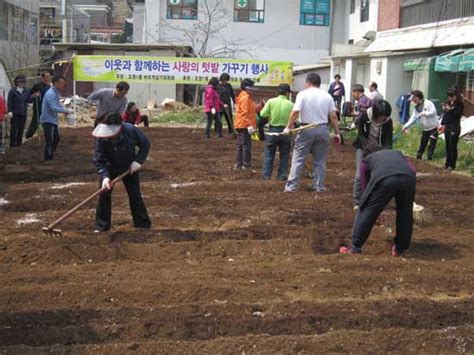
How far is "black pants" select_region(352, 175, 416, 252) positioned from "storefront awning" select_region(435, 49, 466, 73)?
12652mm

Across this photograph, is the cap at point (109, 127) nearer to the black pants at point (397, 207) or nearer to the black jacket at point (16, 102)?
the black pants at point (397, 207)

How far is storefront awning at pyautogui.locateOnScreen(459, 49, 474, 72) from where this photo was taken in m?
16.9

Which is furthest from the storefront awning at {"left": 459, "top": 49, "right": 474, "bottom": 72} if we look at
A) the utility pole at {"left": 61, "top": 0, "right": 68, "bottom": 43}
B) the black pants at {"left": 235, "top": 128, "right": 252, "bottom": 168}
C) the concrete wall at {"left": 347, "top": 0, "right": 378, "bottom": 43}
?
the utility pole at {"left": 61, "top": 0, "right": 68, "bottom": 43}

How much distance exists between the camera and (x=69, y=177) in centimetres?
1089

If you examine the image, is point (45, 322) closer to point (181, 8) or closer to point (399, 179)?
point (399, 179)

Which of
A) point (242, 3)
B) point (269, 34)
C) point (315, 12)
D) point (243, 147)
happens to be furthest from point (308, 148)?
point (315, 12)

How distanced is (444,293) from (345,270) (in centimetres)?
84

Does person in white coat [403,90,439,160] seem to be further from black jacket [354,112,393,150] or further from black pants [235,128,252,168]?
black jacket [354,112,393,150]

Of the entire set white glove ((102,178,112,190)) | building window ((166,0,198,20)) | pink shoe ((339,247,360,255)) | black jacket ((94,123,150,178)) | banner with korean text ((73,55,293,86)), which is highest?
building window ((166,0,198,20))

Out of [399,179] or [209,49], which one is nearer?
[399,179]

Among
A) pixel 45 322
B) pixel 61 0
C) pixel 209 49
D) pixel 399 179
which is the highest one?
pixel 61 0

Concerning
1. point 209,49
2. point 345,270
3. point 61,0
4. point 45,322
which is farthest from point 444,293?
point 61,0

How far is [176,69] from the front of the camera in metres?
22.3

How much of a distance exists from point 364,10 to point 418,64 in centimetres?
1151
